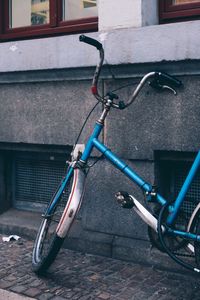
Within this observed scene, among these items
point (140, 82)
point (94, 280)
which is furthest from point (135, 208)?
point (140, 82)

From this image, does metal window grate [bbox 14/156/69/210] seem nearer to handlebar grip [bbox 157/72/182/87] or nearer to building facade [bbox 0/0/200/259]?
building facade [bbox 0/0/200/259]

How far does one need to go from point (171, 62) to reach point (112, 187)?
4.59 feet

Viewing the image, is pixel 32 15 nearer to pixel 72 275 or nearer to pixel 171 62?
pixel 171 62

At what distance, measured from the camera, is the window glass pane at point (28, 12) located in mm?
5859

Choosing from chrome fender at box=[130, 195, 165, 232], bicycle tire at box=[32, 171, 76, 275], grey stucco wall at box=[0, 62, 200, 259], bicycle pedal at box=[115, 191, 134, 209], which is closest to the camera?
chrome fender at box=[130, 195, 165, 232]

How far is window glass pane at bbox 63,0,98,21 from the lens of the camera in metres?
5.45

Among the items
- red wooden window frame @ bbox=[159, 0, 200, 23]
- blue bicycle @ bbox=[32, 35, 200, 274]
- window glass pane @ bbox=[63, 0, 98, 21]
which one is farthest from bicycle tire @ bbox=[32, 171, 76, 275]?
window glass pane @ bbox=[63, 0, 98, 21]

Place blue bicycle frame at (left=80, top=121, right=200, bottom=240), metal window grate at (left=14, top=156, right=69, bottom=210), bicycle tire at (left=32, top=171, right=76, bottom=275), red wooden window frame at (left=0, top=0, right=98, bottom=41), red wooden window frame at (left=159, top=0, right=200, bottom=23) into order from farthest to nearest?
metal window grate at (left=14, top=156, right=69, bottom=210), red wooden window frame at (left=0, top=0, right=98, bottom=41), red wooden window frame at (left=159, top=0, right=200, bottom=23), bicycle tire at (left=32, top=171, right=76, bottom=275), blue bicycle frame at (left=80, top=121, right=200, bottom=240)

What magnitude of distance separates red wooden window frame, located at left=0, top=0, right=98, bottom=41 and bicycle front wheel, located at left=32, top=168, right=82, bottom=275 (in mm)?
1919

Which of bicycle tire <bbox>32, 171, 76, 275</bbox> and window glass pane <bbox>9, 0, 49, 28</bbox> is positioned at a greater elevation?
window glass pane <bbox>9, 0, 49, 28</bbox>

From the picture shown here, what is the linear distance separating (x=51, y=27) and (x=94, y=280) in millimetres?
3039

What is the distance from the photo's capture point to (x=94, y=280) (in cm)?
417

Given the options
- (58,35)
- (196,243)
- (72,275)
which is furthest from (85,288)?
(58,35)

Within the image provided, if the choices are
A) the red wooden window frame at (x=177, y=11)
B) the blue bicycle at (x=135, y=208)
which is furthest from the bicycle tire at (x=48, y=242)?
the red wooden window frame at (x=177, y=11)
